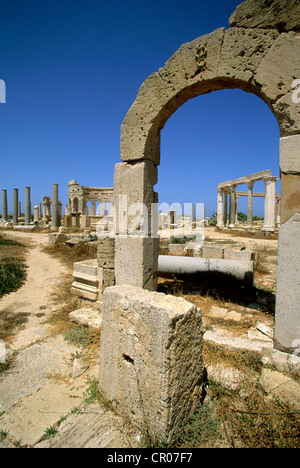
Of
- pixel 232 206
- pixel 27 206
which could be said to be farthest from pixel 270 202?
pixel 27 206

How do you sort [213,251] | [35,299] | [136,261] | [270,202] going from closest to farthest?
[136,261], [35,299], [213,251], [270,202]

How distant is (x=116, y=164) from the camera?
12.3 feet

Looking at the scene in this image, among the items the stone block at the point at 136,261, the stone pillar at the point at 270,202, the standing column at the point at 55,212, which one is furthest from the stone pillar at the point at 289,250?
the standing column at the point at 55,212

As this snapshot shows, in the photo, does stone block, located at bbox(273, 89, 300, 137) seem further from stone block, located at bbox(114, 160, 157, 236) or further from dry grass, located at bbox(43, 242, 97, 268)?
dry grass, located at bbox(43, 242, 97, 268)

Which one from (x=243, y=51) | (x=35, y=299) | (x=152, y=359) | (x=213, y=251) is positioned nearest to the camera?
(x=152, y=359)

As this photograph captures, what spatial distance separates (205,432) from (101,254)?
300cm

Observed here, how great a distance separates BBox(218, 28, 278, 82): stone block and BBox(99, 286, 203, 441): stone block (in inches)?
116

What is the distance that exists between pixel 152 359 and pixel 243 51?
3.59 meters

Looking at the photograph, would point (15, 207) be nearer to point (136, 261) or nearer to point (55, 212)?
point (55, 212)

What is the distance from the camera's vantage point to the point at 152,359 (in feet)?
5.18

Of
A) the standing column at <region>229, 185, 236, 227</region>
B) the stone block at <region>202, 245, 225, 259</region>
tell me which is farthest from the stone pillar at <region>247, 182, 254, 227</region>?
the stone block at <region>202, 245, 225, 259</region>

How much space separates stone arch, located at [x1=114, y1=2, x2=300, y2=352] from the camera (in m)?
2.40

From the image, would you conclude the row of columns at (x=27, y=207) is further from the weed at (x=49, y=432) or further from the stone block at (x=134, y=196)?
the weed at (x=49, y=432)

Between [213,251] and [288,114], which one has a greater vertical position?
[288,114]
